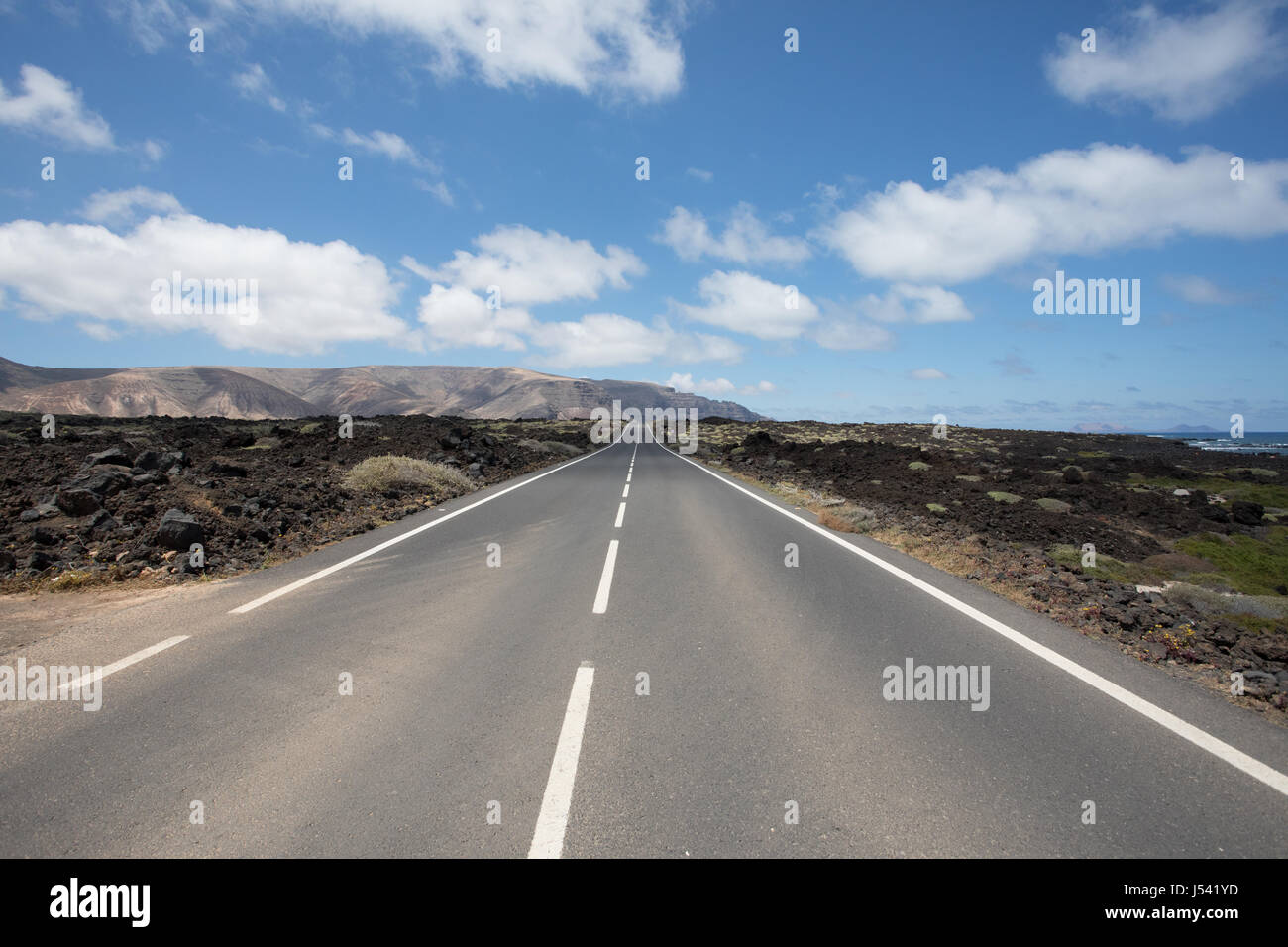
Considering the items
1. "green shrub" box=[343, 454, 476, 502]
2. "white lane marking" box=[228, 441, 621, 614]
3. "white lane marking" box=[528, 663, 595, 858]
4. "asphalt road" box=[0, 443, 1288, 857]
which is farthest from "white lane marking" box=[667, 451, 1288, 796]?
"green shrub" box=[343, 454, 476, 502]

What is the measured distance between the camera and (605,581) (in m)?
7.66

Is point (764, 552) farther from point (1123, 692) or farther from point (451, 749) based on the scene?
point (451, 749)

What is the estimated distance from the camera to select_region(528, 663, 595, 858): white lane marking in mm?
2764

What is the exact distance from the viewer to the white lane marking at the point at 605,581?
258 inches

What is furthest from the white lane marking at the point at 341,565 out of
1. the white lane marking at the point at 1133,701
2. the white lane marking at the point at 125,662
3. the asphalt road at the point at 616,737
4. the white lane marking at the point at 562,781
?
the white lane marking at the point at 1133,701

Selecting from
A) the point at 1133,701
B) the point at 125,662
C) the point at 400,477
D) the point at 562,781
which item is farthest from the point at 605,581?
the point at 400,477

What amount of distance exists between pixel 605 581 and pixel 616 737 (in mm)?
3931

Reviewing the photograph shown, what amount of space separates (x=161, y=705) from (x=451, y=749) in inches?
92.7

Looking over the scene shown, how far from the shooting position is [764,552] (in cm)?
951

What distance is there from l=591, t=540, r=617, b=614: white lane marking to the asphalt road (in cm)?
9

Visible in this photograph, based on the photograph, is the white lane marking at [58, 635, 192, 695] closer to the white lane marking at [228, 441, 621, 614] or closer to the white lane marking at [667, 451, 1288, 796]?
the white lane marking at [228, 441, 621, 614]

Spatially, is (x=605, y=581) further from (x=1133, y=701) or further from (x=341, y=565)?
(x=1133, y=701)
